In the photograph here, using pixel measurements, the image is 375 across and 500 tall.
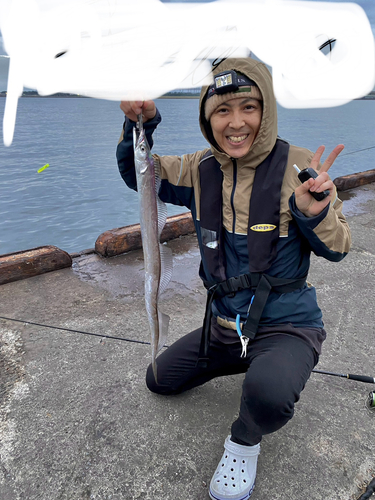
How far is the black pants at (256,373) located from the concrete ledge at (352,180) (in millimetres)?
6563

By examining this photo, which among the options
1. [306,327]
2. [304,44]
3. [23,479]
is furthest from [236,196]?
[304,44]

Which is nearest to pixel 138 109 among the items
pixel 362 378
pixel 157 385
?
pixel 157 385

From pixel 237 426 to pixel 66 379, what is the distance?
128 cm

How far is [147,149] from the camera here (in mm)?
1729

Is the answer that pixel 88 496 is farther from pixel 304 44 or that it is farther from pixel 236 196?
pixel 304 44

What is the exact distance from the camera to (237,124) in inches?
81.6

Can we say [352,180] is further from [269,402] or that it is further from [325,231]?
[269,402]

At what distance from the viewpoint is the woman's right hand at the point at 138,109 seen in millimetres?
1791

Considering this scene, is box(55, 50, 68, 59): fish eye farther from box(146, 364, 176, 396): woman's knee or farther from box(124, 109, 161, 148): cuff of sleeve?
box(146, 364, 176, 396): woman's knee

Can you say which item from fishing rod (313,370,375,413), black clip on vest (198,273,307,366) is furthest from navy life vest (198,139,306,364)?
fishing rod (313,370,375,413)

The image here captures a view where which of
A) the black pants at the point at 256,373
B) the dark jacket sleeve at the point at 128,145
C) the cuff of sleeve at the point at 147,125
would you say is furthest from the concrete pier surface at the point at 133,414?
the cuff of sleeve at the point at 147,125

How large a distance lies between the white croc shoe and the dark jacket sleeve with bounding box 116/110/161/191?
1.60 meters

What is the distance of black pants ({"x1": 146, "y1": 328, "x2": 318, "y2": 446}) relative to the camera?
6.16 feet

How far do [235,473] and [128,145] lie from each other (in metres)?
1.79
